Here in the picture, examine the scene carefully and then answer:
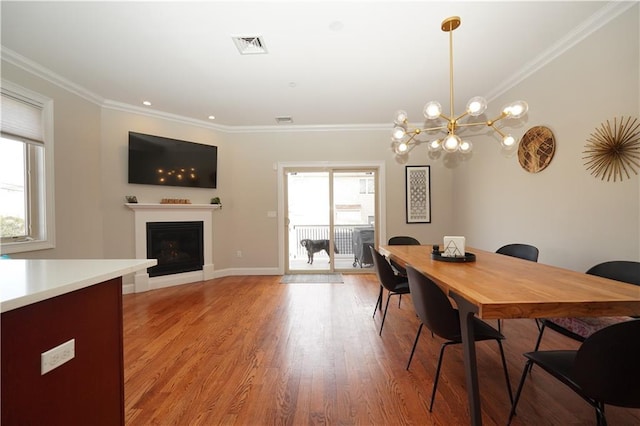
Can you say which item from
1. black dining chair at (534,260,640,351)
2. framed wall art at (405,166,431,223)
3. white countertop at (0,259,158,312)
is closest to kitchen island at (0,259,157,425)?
white countertop at (0,259,158,312)

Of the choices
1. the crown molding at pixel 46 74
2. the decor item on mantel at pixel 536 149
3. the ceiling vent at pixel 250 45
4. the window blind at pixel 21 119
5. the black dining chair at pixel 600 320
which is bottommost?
the black dining chair at pixel 600 320

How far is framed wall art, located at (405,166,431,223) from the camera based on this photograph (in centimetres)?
466

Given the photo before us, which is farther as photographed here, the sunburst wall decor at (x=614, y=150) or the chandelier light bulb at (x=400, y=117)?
the chandelier light bulb at (x=400, y=117)

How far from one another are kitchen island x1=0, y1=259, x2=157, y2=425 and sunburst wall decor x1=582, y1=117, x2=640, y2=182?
132 inches

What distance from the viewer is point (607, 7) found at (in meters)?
2.02

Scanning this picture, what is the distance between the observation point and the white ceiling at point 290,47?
202cm

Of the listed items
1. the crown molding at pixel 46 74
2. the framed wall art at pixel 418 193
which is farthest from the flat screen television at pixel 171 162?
the framed wall art at pixel 418 193

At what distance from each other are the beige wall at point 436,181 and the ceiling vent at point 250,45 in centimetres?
220

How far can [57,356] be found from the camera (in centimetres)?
88

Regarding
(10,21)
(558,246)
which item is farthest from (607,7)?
(10,21)

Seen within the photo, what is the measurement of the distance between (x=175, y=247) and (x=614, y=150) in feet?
17.5

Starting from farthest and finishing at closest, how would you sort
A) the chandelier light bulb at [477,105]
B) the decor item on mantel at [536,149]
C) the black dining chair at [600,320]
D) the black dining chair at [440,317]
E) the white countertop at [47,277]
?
the decor item on mantel at [536,149] < the chandelier light bulb at [477,105] < the black dining chair at [600,320] < the black dining chair at [440,317] < the white countertop at [47,277]

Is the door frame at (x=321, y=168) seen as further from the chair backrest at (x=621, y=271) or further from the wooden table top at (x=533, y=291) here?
the chair backrest at (x=621, y=271)

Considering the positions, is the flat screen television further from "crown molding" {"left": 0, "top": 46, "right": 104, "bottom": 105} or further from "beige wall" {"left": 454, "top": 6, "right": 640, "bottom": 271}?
"beige wall" {"left": 454, "top": 6, "right": 640, "bottom": 271}
